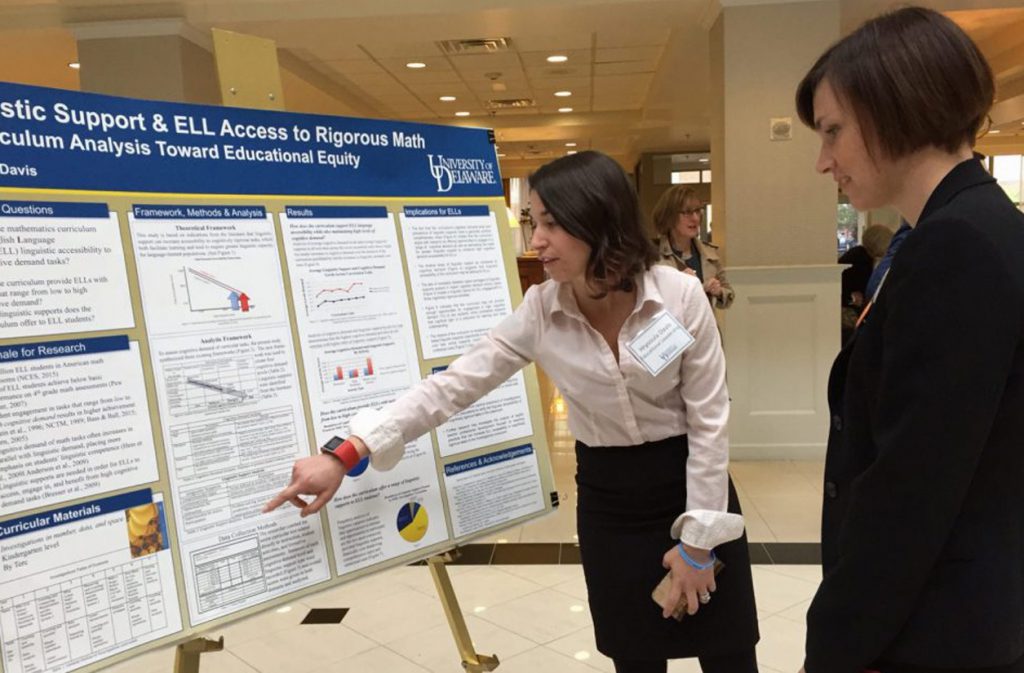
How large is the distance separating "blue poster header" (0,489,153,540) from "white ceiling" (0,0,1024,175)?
14.1 ft

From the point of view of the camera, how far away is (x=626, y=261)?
1420mm

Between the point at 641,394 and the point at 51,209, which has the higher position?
the point at 51,209

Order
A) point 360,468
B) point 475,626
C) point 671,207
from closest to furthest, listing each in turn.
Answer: point 360,468 < point 475,626 < point 671,207

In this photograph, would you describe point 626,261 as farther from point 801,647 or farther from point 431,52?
point 431,52

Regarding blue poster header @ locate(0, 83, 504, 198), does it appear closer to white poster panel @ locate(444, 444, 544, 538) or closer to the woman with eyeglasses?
white poster panel @ locate(444, 444, 544, 538)

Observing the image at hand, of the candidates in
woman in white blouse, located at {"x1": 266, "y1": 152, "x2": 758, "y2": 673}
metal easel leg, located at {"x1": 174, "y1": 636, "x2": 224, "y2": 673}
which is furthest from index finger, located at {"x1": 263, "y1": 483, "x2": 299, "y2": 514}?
metal easel leg, located at {"x1": 174, "y1": 636, "x2": 224, "y2": 673}

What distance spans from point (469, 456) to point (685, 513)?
61 cm

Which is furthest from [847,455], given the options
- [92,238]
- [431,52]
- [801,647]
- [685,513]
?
[431,52]

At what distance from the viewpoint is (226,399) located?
4.73 feet

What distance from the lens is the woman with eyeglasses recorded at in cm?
426

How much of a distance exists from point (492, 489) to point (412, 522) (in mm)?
245

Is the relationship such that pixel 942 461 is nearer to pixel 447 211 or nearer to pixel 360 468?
pixel 360 468

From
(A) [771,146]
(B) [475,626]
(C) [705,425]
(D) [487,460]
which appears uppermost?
(A) [771,146]

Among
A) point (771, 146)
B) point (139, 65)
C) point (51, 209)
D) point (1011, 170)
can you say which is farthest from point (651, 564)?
point (1011, 170)
